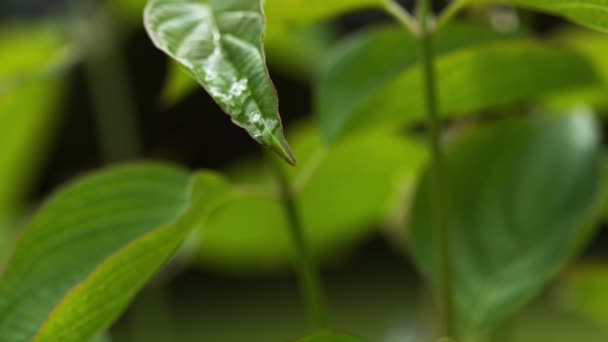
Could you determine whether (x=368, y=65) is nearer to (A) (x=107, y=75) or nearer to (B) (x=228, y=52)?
(B) (x=228, y=52)

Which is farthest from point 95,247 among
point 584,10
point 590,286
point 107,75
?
point 107,75

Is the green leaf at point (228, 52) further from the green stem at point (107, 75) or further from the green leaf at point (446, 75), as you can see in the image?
the green stem at point (107, 75)

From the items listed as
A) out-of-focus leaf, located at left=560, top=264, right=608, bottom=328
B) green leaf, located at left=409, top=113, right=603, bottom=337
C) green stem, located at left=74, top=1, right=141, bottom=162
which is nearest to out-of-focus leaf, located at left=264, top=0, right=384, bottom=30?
green leaf, located at left=409, top=113, right=603, bottom=337

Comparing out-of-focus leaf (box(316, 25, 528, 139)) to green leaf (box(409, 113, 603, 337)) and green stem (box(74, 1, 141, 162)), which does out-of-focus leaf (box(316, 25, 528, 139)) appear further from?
green stem (box(74, 1, 141, 162))

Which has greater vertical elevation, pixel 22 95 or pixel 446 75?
pixel 446 75

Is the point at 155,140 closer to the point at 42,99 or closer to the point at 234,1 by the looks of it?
the point at 42,99

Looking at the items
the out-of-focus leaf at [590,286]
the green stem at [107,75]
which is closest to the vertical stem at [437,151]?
the out-of-focus leaf at [590,286]
